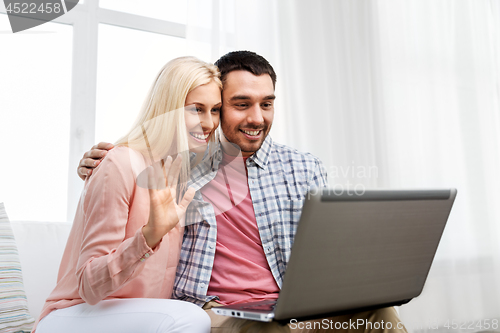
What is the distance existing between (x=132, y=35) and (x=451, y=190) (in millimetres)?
1712

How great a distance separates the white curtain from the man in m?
0.59

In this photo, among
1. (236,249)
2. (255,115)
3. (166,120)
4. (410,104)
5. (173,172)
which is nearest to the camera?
(173,172)

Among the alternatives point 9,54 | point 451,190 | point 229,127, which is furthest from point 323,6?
point 451,190

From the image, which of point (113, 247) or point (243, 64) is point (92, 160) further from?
point (243, 64)

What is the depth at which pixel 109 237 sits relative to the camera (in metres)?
1.00

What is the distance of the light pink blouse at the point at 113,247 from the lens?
94 centimetres

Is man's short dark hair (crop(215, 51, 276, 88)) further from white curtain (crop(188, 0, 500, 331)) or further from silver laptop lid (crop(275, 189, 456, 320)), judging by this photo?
silver laptop lid (crop(275, 189, 456, 320))

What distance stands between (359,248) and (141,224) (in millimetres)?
542

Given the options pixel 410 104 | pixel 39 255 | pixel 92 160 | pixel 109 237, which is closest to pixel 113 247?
pixel 109 237

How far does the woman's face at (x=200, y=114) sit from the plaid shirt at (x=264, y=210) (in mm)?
142

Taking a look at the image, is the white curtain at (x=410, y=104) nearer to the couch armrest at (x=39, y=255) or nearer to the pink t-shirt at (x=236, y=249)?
the pink t-shirt at (x=236, y=249)

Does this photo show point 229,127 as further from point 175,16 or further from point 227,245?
point 175,16

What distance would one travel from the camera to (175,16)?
2236 millimetres

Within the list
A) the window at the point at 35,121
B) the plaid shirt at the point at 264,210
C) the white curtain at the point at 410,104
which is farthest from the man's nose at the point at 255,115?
the window at the point at 35,121
